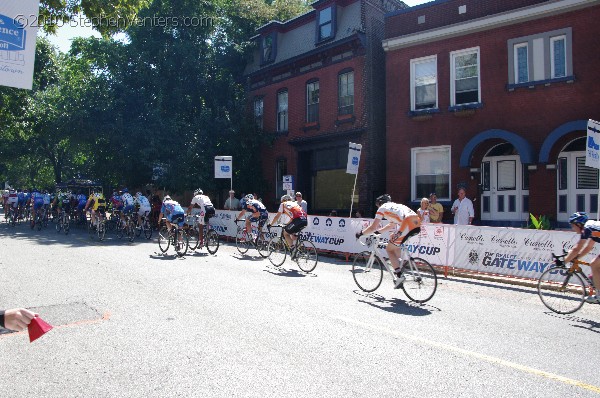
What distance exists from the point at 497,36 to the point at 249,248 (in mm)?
11022

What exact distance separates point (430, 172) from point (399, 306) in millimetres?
10796

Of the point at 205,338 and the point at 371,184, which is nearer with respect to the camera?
the point at 205,338

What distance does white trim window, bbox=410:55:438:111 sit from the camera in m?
17.6

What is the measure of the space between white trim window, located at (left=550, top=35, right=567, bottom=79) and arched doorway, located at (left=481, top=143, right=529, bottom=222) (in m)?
2.70

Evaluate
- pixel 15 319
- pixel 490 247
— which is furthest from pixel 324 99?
pixel 15 319

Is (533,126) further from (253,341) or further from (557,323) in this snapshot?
(253,341)

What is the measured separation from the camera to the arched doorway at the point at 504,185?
51.2ft

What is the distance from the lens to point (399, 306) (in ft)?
25.7

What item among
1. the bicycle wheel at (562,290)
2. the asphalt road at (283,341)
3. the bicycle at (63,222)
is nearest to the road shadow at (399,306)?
the asphalt road at (283,341)

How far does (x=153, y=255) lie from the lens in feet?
44.1

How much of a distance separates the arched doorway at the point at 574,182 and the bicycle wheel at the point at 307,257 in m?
8.59

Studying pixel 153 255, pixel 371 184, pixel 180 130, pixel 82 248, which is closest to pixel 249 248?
pixel 153 255

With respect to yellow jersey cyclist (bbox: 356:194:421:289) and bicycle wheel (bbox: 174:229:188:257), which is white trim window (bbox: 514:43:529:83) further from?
bicycle wheel (bbox: 174:229:188:257)

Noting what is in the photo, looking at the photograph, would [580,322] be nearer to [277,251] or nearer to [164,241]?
[277,251]
